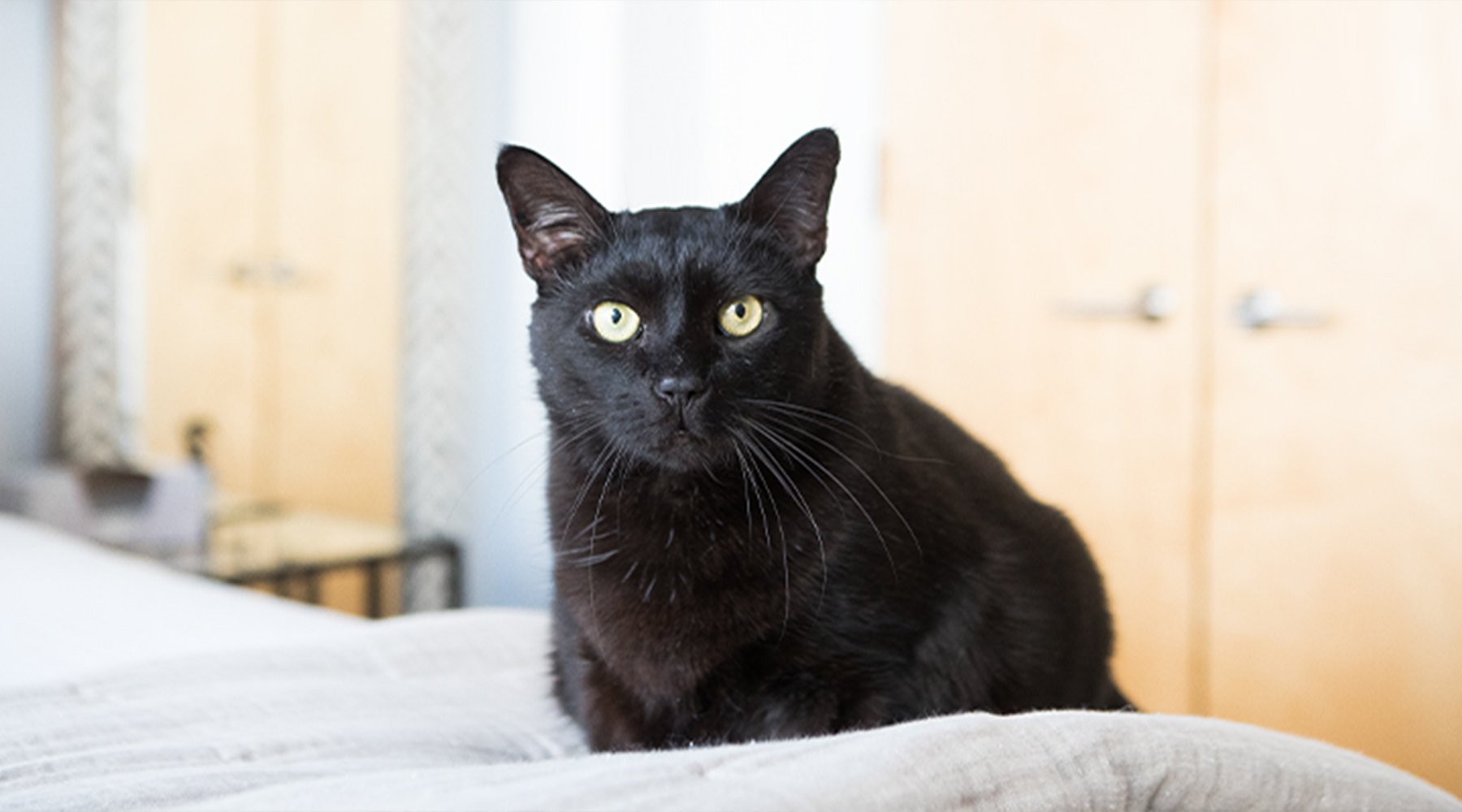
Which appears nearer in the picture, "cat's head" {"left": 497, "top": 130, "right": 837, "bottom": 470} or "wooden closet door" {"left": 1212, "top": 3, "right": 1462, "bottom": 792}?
"cat's head" {"left": 497, "top": 130, "right": 837, "bottom": 470}

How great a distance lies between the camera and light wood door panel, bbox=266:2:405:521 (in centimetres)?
291

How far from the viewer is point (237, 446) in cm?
291

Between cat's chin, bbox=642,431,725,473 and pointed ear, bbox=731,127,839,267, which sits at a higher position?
pointed ear, bbox=731,127,839,267

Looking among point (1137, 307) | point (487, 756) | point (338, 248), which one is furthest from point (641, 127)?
point (487, 756)

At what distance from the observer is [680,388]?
818 millimetres

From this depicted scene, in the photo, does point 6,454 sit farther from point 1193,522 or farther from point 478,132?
point 1193,522

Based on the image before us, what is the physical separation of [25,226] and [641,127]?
1392 millimetres

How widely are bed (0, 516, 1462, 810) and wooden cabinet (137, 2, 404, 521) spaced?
4.72 feet

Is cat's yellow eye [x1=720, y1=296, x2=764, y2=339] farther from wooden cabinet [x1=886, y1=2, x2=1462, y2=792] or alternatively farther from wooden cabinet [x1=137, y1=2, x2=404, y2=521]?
wooden cabinet [x1=137, y1=2, x2=404, y2=521]

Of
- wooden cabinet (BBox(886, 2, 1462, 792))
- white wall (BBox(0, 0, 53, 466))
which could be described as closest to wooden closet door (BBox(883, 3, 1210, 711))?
wooden cabinet (BBox(886, 2, 1462, 792))

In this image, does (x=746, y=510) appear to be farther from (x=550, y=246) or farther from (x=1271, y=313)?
(x=1271, y=313)

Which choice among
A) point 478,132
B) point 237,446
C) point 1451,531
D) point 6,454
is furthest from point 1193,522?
point 6,454

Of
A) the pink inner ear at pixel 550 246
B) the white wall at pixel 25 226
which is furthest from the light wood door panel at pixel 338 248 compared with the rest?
the pink inner ear at pixel 550 246

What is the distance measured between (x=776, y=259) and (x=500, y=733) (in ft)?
1.44
